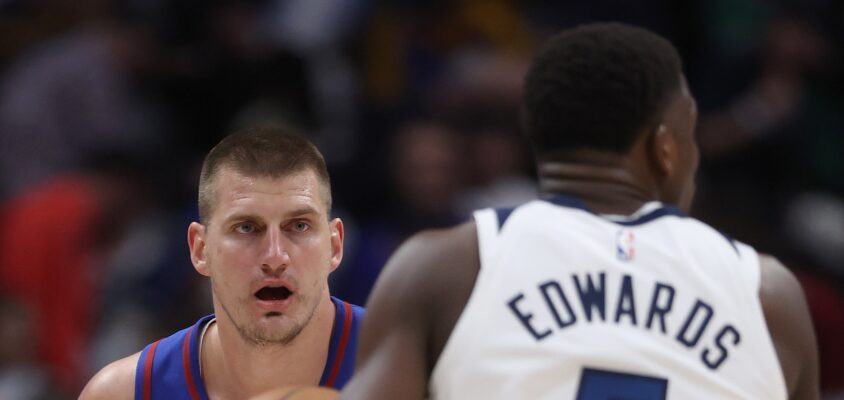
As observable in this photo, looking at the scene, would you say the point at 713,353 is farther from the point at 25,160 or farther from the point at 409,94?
the point at 25,160

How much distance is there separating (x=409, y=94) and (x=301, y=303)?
4787mm

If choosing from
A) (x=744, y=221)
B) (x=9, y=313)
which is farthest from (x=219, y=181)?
(x=744, y=221)

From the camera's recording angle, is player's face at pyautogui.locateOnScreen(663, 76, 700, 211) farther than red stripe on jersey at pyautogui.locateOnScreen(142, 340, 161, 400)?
No

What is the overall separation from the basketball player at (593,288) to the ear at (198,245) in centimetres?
142

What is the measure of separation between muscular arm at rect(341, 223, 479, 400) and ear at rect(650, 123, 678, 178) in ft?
1.66

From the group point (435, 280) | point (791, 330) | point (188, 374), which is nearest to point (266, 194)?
point (188, 374)

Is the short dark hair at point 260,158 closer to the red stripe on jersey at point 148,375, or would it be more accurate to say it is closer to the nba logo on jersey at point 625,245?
the red stripe on jersey at point 148,375

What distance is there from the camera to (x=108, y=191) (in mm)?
8398

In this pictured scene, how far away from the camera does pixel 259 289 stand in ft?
13.9

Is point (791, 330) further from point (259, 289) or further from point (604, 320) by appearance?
point (259, 289)

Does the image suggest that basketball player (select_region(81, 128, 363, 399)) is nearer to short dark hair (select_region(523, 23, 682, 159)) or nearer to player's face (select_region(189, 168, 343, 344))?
player's face (select_region(189, 168, 343, 344))

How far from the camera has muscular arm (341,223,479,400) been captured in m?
3.05

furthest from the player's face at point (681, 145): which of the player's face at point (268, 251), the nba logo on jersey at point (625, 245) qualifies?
the player's face at point (268, 251)

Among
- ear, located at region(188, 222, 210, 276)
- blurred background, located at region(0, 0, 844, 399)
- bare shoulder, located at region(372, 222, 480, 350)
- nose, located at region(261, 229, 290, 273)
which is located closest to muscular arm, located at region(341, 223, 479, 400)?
bare shoulder, located at region(372, 222, 480, 350)
